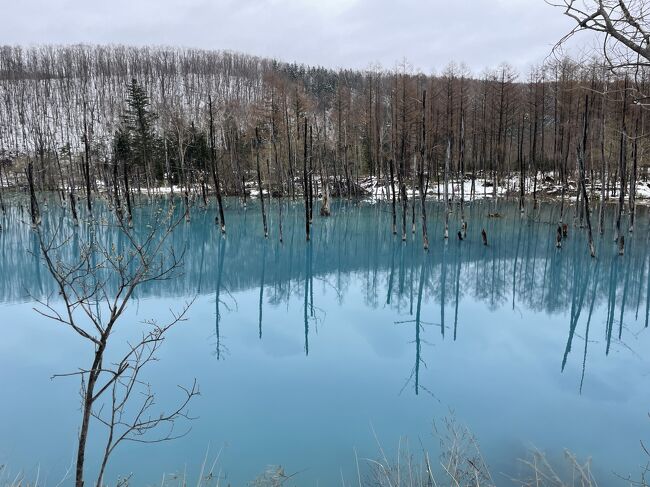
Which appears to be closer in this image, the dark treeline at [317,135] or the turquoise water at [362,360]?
the turquoise water at [362,360]

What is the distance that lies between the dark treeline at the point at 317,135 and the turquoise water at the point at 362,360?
396 cm

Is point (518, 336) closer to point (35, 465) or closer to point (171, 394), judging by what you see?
point (171, 394)

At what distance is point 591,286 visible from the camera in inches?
561

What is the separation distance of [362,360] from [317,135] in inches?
1005

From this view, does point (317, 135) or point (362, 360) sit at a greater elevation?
point (317, 135)

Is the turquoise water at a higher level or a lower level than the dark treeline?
lower

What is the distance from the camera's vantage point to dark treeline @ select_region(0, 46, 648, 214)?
24.4 m

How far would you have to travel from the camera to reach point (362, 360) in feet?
30.2

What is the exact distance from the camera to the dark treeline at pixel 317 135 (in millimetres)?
24375

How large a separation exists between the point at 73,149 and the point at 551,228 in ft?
183

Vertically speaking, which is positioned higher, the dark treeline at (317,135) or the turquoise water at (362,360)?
the dark treeline at (317,135)

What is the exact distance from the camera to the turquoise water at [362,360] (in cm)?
636

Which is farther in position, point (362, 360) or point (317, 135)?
point (317, 135)

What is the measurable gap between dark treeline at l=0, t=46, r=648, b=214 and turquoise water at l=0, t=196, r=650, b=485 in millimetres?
3959
